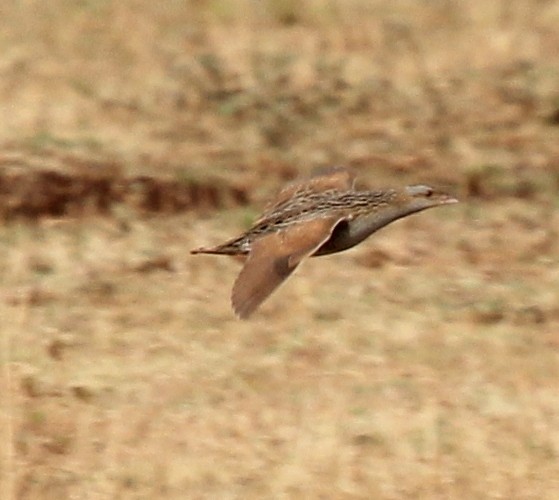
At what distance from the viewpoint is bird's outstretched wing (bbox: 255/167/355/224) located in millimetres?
7433

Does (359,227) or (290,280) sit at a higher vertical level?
(359,227)

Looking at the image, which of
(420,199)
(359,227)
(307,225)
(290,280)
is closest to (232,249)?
(307,225)

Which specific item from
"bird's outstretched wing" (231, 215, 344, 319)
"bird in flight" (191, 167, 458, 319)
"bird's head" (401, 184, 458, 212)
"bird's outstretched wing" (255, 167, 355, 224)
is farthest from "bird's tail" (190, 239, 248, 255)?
"bird's head" (401, 184, 458, 212)

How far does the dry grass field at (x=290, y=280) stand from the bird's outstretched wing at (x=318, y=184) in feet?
2.74

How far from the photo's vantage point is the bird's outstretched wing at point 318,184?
7433 millimetres

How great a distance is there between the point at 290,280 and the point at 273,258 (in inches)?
119

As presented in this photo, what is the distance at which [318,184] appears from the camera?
7559mm

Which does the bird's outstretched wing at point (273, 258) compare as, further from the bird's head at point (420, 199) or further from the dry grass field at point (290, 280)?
the dry grass field at point (290, 280)

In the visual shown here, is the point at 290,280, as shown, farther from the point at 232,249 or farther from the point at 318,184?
the point at 232,249

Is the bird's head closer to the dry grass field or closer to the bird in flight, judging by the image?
the bird in flight

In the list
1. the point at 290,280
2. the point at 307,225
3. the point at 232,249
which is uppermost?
the point at 307,225

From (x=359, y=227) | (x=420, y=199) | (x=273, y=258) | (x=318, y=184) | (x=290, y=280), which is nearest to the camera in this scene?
(x=273, y=258)

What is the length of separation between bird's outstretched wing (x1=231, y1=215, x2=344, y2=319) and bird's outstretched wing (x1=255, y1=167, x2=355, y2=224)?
2.32 ft

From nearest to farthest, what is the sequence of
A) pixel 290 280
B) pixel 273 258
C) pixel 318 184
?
pixel 273 258 → pixel 318 184 → pixel 290 280
